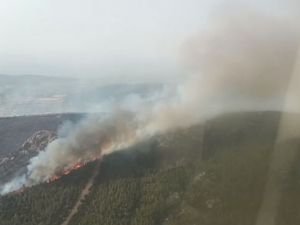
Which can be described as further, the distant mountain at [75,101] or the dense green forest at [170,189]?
the distant mountain at [75,101]

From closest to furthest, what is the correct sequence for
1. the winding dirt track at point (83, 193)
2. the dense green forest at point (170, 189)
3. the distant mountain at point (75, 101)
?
1. the dense green forest at point (170, 189)
2. the winding dirt track at point (83, 193)
3. the distant mountain at point (75, 101)

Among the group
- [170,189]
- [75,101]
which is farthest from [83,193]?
[75,101]

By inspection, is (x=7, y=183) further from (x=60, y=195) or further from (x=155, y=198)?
(x=155, y=198)

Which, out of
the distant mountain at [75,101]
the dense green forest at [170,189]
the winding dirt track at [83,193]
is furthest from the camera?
the distant mountain at [75,101]

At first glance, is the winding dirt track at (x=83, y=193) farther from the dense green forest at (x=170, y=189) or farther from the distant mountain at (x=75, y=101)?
the distant mountain at (x=75, y=101)

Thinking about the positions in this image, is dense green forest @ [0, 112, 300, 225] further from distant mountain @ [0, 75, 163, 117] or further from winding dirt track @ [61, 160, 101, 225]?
distant mountain @ [0, 75, 163, 117]

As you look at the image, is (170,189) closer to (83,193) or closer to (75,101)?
(83,193)

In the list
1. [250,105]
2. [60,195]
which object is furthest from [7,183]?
[250,105]

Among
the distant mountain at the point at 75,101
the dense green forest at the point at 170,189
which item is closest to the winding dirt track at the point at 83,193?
the dense green forest at the point at 170,189

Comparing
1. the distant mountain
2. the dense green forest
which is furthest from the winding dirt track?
the distant mountain
